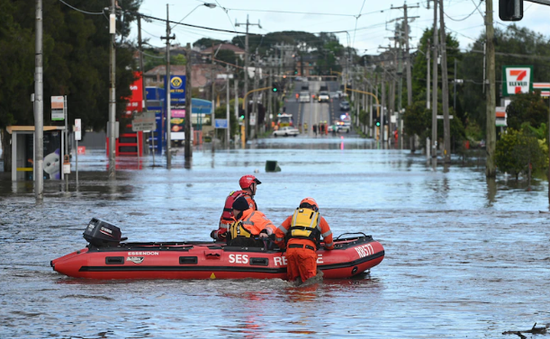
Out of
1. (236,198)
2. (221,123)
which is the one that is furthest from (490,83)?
(221,123)

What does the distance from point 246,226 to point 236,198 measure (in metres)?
0.46

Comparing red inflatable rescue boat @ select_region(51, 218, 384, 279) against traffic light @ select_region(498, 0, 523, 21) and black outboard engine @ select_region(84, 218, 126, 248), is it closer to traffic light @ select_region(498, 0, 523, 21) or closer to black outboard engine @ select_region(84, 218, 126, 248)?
black outboard engine @ select_region(84, 218, 126, 248)

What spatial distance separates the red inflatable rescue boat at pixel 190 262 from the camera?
14.8m

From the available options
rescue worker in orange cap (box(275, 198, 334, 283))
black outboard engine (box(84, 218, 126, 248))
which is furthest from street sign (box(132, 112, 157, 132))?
rescue worker in orange cap (box(275, 198, 334, 283))

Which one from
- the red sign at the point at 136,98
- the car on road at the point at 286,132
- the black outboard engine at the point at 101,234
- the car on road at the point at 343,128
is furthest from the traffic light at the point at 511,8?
the car on road at the point at 343,128

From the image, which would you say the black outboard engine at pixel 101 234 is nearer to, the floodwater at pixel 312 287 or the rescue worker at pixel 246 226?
the floodwater at pixel 312 287

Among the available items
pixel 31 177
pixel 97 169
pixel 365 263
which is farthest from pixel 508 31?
pixel 365 263

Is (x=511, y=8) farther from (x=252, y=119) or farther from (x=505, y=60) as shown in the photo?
(x=252, y=119)

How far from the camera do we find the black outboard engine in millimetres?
15242

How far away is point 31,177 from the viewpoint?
4422 cm

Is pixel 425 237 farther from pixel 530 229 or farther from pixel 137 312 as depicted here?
pixel 137 312

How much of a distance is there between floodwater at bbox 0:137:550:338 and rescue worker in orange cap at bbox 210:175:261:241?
157 centimetres

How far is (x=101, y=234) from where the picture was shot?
15305 mm

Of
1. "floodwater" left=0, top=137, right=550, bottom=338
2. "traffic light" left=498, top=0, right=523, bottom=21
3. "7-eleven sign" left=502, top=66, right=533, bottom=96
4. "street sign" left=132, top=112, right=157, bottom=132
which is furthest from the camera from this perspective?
"7-eleven sign" left=502, top=66, right=533, bottom=96
